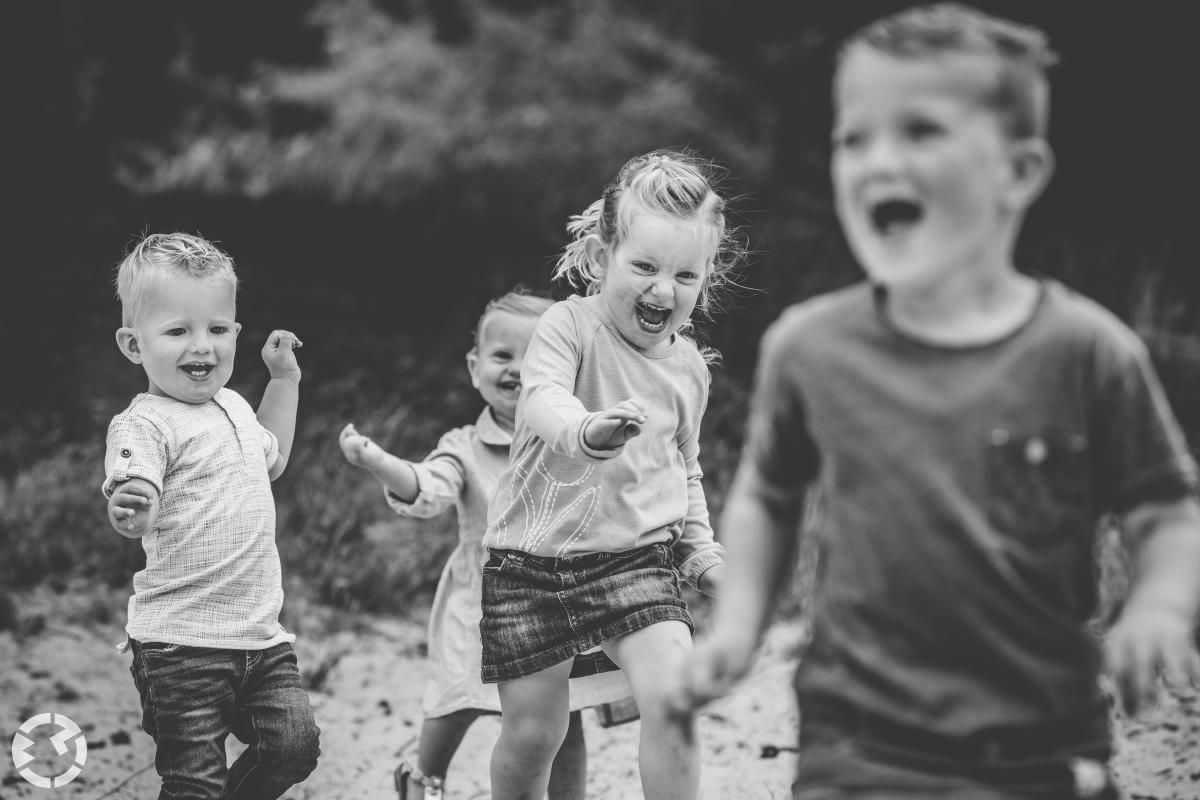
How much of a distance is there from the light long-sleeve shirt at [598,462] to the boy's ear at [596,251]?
11 cm

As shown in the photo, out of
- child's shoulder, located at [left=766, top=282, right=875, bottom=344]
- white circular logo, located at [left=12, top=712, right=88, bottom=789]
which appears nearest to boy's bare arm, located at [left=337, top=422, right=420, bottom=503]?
white circular logo, located at [left=12, top=712, right=88, bottom=789]

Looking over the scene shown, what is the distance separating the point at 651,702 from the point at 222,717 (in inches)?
37.0

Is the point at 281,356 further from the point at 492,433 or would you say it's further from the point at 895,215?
the point at 895,215

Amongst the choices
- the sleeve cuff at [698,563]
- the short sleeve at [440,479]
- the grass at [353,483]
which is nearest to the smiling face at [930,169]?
the sleeve cuff at [698,563]

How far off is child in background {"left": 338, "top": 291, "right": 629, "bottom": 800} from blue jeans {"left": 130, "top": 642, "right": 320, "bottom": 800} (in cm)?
63

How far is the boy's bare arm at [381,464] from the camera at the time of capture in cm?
328

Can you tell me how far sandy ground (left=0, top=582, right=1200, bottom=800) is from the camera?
4148 millimetres

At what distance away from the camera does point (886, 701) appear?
1727 mm

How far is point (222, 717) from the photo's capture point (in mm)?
2908

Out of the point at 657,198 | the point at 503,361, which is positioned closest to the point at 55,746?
the point at 503,361

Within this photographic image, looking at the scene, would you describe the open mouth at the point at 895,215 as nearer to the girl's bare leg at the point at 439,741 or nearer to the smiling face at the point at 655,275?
the smiling face at the point at 655,275

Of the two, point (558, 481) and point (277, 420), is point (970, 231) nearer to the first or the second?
point (558, 481)

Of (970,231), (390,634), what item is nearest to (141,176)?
(390,634)

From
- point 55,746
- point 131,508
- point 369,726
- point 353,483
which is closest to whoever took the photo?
point 131,508
